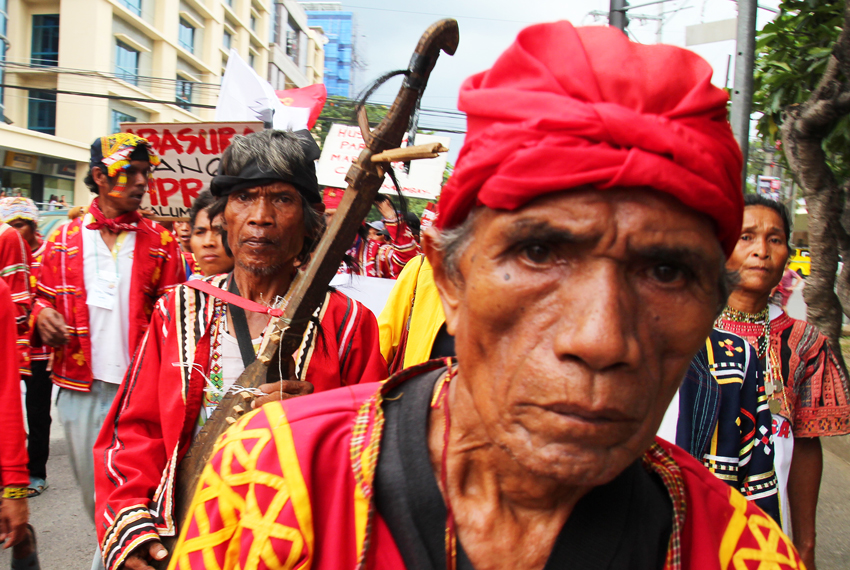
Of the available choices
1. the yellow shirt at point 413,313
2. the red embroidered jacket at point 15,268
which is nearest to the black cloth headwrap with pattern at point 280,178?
the yellow shirt at point 413,313

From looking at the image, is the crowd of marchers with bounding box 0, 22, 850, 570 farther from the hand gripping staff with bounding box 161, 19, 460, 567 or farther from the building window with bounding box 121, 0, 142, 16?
the building window with bounding box 121, 0, 142, 16

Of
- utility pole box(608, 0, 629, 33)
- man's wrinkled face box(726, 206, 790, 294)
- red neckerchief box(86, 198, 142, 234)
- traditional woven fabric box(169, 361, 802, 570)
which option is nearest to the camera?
traditional woven fabric box(169, 361, 802, 570)

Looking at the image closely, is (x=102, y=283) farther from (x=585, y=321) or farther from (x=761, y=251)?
(x=761, y=251)

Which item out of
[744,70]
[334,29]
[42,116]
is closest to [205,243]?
[744,70]

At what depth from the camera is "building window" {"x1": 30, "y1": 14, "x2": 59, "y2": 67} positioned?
26906 millimetres

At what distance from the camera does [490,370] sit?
3.71 ft

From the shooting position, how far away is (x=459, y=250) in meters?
1.25

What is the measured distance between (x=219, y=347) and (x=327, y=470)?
1.28 m

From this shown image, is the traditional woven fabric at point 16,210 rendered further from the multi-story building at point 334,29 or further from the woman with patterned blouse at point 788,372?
the multi-story building at point 334,29

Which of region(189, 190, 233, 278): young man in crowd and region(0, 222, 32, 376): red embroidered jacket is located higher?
region(189, 190, 233, 278): young man in crowd

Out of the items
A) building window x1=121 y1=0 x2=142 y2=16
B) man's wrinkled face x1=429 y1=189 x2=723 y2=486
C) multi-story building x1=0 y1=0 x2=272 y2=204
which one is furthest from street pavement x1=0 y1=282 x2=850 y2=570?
building window x1=121 y1=0 x2=142 y2=16

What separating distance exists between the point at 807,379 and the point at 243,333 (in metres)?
2.53

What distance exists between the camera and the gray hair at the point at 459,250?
122 cm

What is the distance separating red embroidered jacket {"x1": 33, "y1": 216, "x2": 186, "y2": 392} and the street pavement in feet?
4.75
